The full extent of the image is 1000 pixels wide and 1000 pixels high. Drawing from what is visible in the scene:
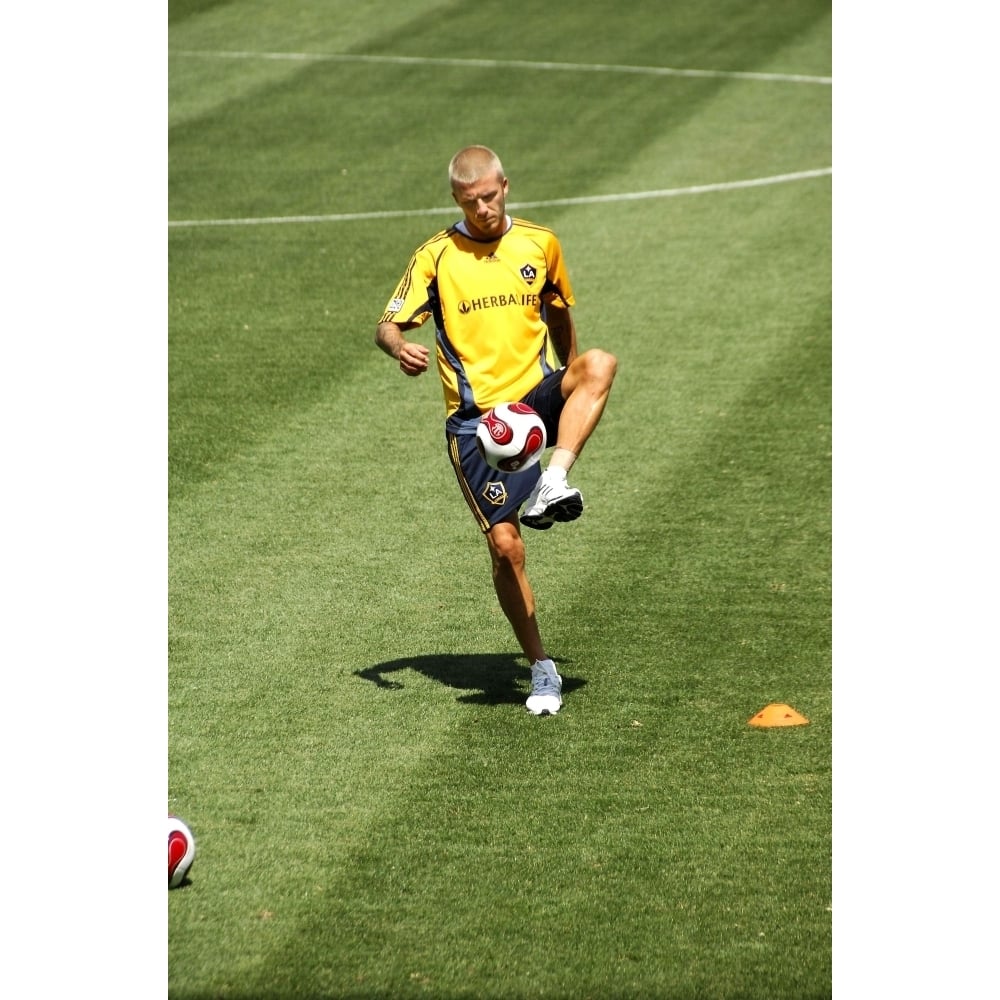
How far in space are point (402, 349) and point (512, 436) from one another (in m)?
0.59

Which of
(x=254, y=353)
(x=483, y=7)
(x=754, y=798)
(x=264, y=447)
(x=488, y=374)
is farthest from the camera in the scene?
(x=483, y=7)

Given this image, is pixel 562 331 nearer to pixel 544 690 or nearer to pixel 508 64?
pixel 544 690

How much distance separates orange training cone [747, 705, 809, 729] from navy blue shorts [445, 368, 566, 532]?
Answer: 4.48ft

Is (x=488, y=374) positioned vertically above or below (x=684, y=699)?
above

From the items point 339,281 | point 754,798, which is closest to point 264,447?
point 339,281

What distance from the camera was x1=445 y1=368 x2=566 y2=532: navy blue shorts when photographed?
307 inches

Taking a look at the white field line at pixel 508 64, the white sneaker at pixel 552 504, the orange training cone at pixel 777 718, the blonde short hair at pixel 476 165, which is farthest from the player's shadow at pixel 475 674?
the white field line at pixel 508 64

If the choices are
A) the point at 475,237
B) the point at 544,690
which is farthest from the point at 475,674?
the point at 475,237

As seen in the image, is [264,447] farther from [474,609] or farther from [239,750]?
[239,750]

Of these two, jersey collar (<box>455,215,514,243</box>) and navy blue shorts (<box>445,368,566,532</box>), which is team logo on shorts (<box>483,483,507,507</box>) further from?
jersey collar (<box>455,215,514,243</box>)

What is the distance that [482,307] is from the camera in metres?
7.83

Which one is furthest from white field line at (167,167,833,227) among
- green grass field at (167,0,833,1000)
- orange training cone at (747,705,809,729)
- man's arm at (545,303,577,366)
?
orange training cone at (747,705,809,729)

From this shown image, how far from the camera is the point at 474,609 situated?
9.13 meters

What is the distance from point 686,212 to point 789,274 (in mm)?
1895
